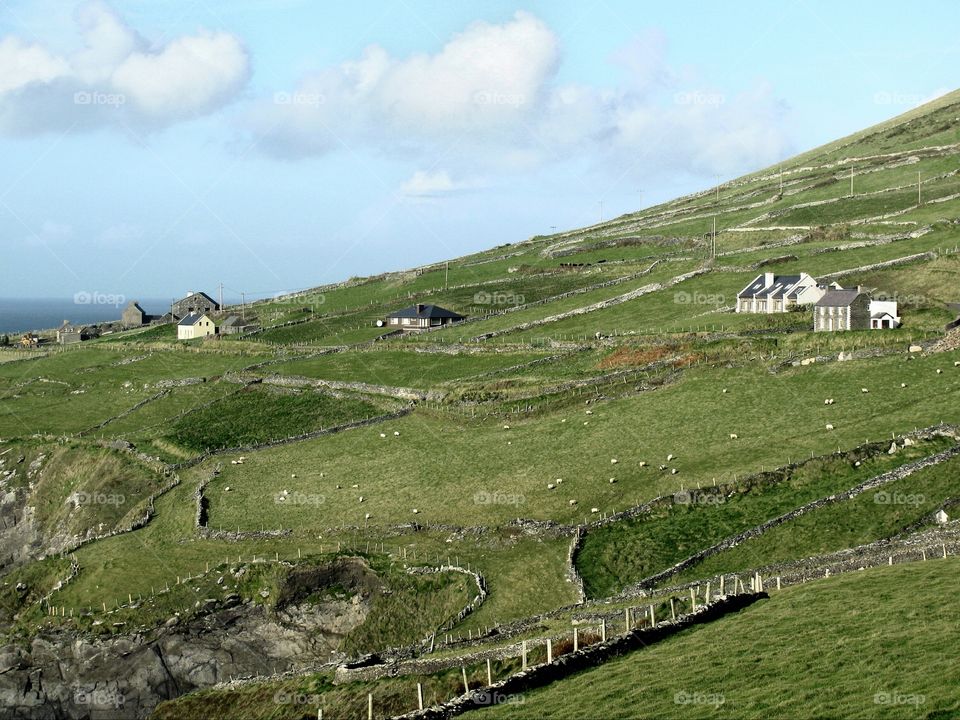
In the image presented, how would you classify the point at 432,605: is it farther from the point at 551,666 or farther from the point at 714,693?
the point at 714,693

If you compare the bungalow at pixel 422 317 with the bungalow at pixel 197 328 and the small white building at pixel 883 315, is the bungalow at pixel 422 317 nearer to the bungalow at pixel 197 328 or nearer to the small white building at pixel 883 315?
the bungalow at pixel 197 328

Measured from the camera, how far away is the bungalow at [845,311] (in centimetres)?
8369

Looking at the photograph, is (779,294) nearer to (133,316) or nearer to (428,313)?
(428,313)

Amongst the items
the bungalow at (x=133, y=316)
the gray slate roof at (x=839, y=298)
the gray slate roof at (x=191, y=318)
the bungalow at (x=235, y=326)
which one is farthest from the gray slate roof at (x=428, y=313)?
the bungalow at (x=133, y=316)

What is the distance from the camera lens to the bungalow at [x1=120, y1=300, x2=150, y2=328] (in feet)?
608

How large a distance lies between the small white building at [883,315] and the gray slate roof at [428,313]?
53.9 meters

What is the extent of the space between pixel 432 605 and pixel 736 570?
49.6 ft

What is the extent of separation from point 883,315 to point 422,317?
56.3m

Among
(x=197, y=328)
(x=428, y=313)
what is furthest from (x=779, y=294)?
(x=197, y=328)

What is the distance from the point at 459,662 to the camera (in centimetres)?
3866

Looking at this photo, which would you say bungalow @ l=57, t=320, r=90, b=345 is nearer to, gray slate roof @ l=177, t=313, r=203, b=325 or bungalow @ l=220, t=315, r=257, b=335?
gray slate roof @ l=177, t=313, r=203, b=325

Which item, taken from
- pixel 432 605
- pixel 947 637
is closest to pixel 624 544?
pixel 432 605

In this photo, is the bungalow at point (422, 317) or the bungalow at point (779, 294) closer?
the bungalow at point (779, 294)

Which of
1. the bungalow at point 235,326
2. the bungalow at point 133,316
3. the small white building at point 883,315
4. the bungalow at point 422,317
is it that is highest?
the bungalow at point 133,316
